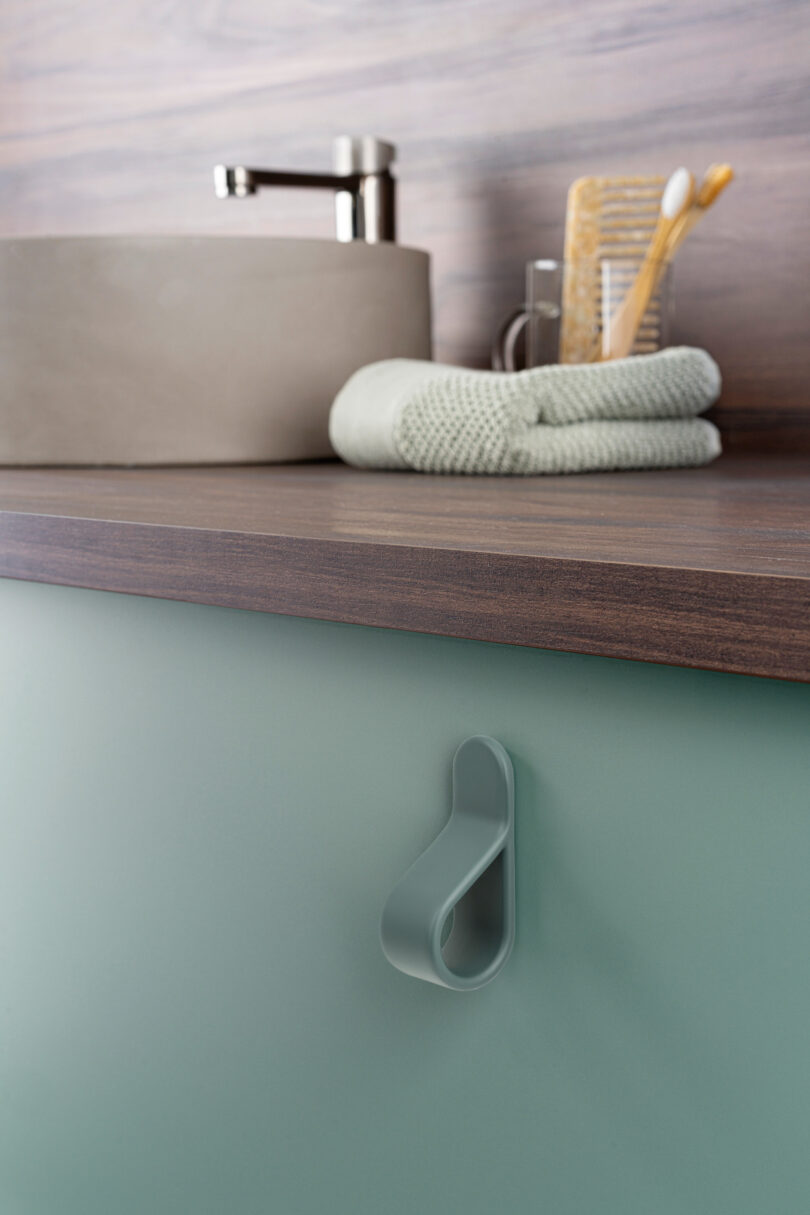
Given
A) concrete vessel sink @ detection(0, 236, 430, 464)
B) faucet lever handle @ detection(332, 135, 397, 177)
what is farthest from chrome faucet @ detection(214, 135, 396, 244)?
concrete vessel sink @ detection(0, 236, 430, 464)

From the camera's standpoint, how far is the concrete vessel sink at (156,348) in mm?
731

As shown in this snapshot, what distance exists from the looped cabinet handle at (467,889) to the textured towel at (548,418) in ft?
0.97

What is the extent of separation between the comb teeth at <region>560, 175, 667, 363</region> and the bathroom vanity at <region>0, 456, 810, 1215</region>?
9.4 inches

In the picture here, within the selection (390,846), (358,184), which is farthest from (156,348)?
(390,846)

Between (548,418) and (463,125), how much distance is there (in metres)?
0.41

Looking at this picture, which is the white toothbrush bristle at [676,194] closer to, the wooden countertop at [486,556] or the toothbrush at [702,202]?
the toothbrush at [702,202]

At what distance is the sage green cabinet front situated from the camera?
0.28 meters

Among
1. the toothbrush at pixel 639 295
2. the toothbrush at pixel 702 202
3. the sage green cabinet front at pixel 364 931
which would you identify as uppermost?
the toothbrush at pixel 702 202

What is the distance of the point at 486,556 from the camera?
0.98ft

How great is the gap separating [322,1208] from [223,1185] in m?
0.05

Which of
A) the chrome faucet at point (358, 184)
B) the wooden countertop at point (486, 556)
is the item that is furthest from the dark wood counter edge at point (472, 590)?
the chrome faucet at point (358, 184)

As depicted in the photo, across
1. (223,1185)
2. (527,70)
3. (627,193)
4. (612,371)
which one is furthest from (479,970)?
(527,70)

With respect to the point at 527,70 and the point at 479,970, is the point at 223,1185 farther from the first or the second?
the point at 527,70

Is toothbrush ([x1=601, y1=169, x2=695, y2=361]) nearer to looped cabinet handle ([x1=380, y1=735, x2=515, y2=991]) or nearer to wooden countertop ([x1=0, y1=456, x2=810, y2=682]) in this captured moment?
wooden countertop ([x1=0, y1=456, x2=810, y2=682])
